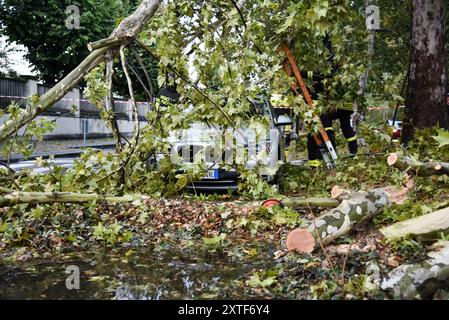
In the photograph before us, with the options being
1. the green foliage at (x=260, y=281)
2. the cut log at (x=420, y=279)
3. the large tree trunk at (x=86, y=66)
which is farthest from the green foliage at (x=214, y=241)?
the large tree trunk at (x=86, y=66)

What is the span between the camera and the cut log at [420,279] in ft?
9.09

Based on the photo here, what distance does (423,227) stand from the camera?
11.8 feet

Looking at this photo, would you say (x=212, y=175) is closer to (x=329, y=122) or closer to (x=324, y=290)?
(x=329, y=122)

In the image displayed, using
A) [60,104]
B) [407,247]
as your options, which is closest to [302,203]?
[407,247]

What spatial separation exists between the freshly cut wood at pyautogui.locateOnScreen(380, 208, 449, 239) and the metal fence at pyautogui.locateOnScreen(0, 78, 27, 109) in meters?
17.6

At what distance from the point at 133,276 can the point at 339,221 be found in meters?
1.79

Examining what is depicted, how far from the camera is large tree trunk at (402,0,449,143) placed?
8.01 metres

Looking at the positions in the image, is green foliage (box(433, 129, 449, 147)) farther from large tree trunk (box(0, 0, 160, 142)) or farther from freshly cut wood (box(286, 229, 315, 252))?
large tree trunk (box(0, 0, 160, 142))

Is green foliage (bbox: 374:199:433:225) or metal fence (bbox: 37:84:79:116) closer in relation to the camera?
green foliage (bbox: 374:199:433:225)

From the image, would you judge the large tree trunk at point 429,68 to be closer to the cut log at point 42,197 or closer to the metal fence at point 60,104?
the cut log at point 42,197

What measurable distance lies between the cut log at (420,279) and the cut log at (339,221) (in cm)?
80

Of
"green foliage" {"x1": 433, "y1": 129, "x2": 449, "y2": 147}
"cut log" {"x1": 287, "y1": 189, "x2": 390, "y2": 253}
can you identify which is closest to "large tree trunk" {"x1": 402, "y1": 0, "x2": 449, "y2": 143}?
"green foliage" {"x1": 433, "y1": 129, "x2": 449, "y2": 147}
